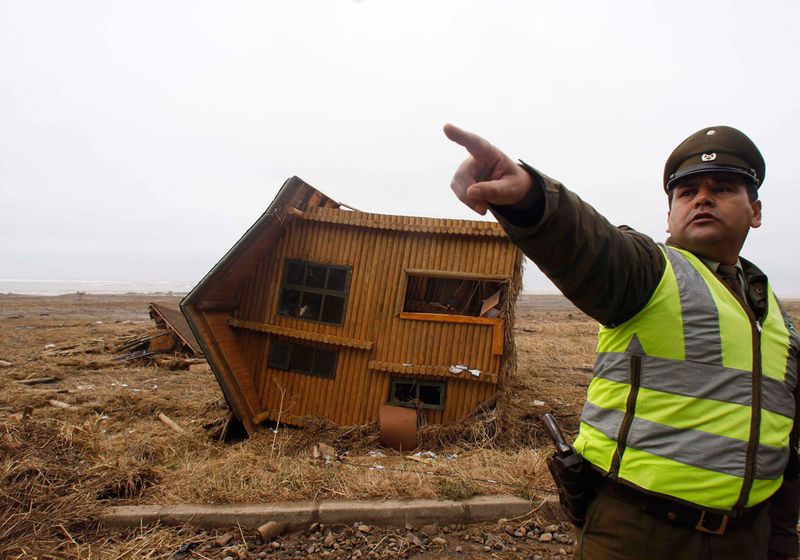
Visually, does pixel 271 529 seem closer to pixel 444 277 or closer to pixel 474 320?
pixel 474 320

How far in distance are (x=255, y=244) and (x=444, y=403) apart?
428 cm

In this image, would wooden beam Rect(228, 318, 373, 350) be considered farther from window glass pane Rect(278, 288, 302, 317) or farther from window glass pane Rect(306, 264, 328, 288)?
window glass pane Rect(306, 264, 328, 288)

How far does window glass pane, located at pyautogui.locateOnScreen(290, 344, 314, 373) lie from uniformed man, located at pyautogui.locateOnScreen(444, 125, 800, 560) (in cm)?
639

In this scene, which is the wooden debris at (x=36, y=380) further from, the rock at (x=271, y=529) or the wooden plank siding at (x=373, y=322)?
the rock at (x=271, y=529)

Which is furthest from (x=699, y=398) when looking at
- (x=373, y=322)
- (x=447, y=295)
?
(x=447, y=295)

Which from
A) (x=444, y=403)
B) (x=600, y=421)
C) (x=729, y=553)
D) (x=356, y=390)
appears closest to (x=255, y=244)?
(x=356, y=390)

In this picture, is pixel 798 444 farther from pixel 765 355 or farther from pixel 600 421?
pixel 600 421

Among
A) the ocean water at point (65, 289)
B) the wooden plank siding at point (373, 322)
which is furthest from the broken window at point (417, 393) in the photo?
the ocean water at point (65, 289)

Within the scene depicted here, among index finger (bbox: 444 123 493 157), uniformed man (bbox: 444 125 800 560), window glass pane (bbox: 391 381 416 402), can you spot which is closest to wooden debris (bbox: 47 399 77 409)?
window glass pane (bbox: 391 381 416 402)

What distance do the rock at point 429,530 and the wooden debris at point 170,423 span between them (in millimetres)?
5079

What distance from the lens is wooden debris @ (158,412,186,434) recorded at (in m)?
7.53

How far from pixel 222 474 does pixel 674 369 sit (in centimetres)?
493

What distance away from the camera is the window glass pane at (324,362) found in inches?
303

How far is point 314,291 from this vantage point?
7887 mm
